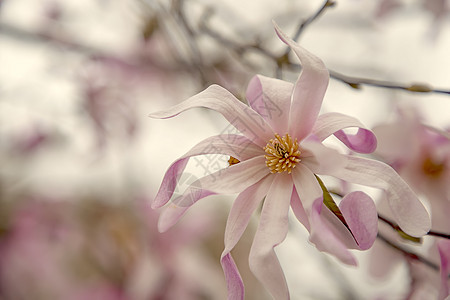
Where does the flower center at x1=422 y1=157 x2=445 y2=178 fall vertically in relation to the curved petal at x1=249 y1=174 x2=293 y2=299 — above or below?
below

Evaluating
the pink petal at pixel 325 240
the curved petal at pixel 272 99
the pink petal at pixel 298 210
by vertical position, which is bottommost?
the pink petal at pixel 298 210

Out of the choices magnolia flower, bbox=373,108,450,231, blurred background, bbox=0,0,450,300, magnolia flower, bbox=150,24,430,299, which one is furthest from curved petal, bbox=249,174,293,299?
blurred background, bbox=0,0,450,300

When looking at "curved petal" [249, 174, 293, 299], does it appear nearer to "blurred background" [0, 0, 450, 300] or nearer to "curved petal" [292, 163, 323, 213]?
"curved petal" [292, 163, 323, 213]

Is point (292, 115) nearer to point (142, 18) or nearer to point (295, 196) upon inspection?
point (295, 196)

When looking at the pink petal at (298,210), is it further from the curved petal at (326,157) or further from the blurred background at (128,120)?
the blurred background at (128,120)

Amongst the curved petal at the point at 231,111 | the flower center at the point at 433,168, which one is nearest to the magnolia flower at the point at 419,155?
the flower center at the point at 433,168

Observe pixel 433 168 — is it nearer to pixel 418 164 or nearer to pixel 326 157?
pixel 418 164

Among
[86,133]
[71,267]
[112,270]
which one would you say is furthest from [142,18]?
[71,267]
